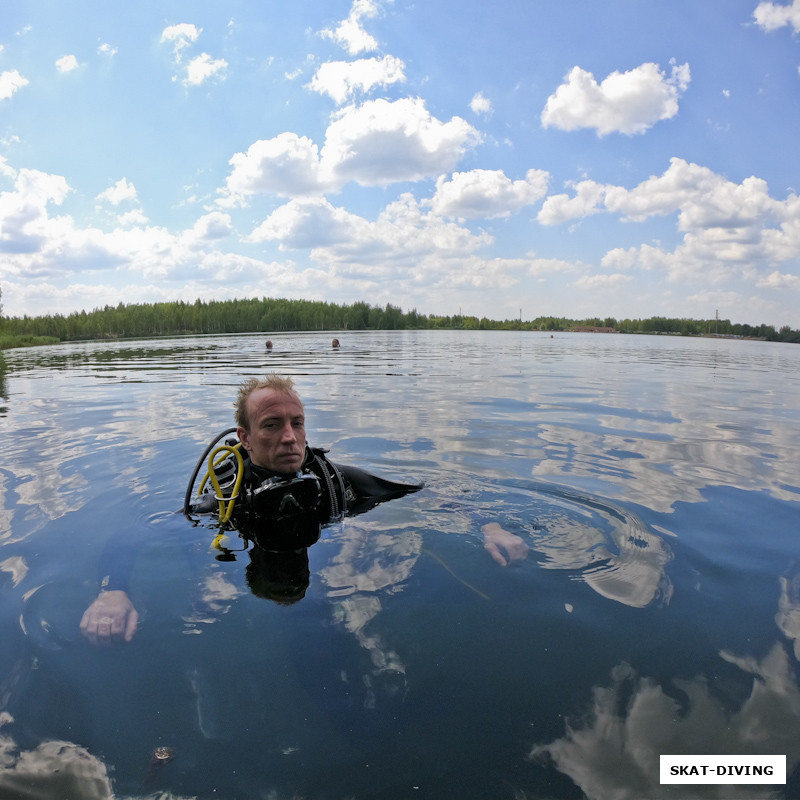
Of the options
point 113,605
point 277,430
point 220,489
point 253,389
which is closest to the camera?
point 113,605

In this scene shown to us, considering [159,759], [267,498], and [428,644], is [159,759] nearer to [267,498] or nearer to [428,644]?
[428,644]

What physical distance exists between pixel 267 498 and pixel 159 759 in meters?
1.77

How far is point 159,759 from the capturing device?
2.13 m

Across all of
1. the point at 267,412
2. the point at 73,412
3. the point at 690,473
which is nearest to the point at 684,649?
the point at 267,412

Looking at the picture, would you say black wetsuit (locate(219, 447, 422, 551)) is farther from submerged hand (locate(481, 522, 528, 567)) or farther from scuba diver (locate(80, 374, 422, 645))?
submerged hand (locate(481, 522, 528, 567))

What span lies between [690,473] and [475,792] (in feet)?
18.0

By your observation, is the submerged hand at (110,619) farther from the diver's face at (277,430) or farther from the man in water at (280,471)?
the diver's face at (277,430)

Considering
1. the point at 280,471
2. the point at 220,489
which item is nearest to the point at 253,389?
the point at 280,471

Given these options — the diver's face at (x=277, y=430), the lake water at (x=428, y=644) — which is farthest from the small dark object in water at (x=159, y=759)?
the diver's face at (x=277, y=430)

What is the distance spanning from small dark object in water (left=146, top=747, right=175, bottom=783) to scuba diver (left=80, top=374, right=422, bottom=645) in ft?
3.60

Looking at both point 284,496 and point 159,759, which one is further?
point 284,496

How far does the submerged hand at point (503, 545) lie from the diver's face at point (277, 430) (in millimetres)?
1611

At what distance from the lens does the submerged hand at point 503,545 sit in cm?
391

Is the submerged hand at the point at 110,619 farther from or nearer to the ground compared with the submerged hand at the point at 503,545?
nearer to the ground
